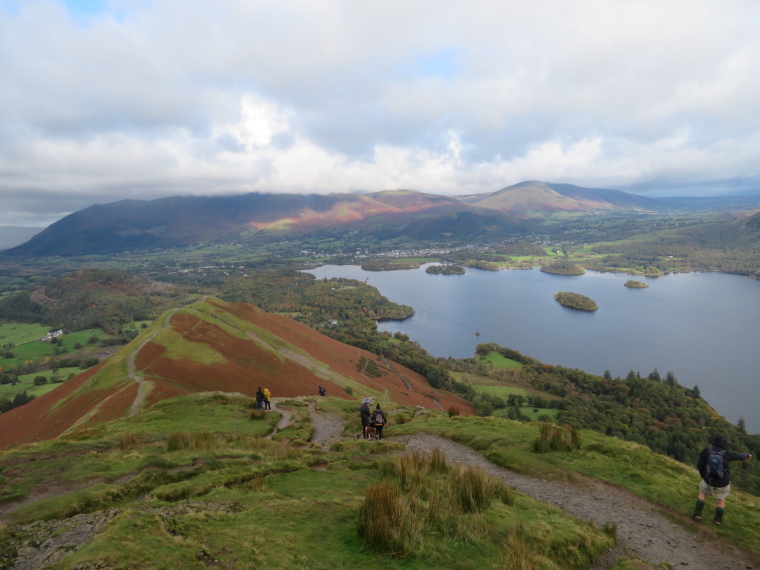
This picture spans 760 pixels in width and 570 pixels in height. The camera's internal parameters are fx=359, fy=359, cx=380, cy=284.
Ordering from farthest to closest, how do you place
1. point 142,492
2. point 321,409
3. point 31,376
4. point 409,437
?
point 31,376 → point 321,409 → point 409,437 → point 142,492

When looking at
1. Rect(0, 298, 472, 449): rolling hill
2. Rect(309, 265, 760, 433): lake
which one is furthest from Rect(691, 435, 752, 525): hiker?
Rect(309, 265, 760, 433): lake

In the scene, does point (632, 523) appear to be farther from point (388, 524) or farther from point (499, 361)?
point (499, 361)

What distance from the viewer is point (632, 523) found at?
9859 millimetres

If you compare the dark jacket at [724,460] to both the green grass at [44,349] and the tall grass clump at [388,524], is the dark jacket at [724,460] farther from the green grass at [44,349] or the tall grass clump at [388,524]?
the green grass at [44,349]

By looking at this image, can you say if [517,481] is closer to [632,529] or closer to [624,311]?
[632,529]

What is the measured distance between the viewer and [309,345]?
235ft

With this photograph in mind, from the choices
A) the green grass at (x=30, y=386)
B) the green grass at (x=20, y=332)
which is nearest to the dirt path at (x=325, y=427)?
the green grass at (x=30, y=386)

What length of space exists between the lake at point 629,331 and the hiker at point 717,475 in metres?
98.2

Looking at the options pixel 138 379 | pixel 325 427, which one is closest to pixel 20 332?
pixel 138 379

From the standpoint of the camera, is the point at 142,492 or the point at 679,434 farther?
the point at 679,434

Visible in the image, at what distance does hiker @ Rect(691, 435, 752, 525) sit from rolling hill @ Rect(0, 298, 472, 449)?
119ft

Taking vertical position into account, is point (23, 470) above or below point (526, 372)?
Answer: above

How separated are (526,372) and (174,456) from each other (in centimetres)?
10037

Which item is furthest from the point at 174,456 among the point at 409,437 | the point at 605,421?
the point at 605,421
